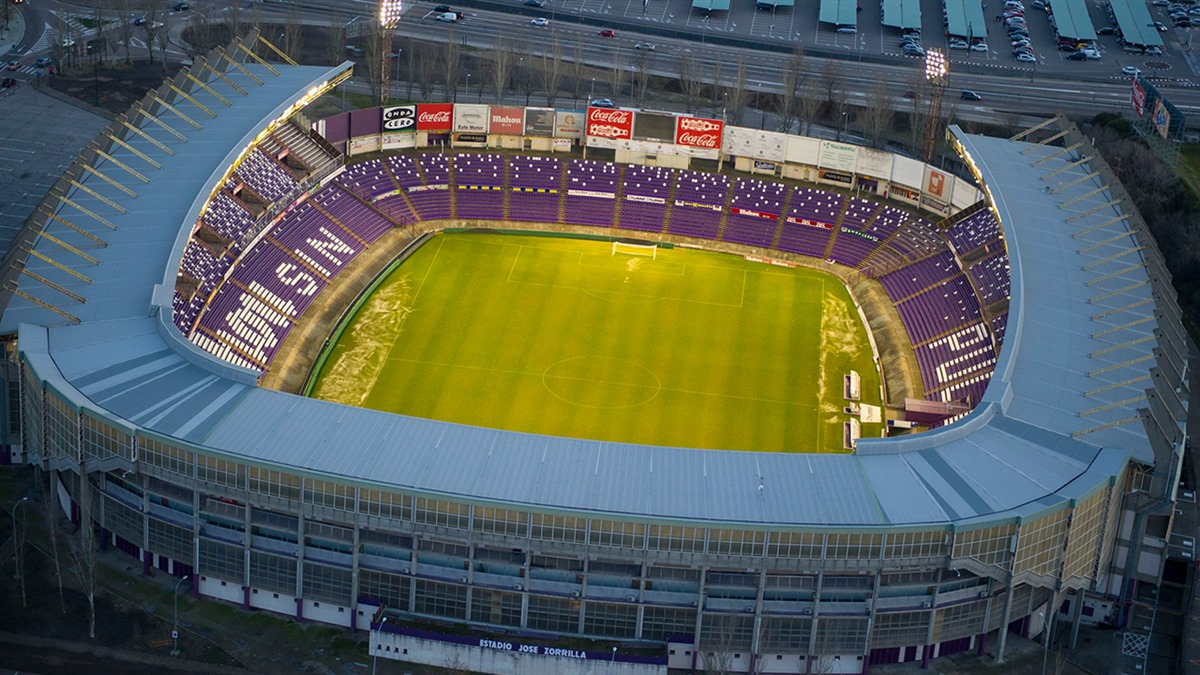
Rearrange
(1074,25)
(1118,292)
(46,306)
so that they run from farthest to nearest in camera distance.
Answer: (1074,25)
(1118,292)
(46,306)

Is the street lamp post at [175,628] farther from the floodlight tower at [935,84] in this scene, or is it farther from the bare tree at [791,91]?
the bare tree at [791,91]

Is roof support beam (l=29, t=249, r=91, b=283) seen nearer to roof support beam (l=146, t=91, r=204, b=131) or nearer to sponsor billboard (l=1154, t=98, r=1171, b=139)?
roof support beam (l=146, t=91, r=204, b=131)

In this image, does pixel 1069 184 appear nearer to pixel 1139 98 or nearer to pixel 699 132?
pixel 699 132

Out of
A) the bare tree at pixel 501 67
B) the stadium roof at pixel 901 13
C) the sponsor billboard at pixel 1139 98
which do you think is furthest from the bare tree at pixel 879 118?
the bare tree at pixel 501 67

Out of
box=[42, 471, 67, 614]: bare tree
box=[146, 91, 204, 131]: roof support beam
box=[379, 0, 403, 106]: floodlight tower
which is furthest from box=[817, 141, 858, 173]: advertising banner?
box=[42, 471, 67, 614]: bare tree

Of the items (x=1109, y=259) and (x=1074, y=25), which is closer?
(x=1109, y=259)

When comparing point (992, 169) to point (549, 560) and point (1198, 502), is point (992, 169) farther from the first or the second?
point (549, 560)

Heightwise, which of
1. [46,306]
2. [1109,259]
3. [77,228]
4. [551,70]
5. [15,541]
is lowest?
[15,541]

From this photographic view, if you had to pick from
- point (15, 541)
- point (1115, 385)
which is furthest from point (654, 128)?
point (15, 541)
